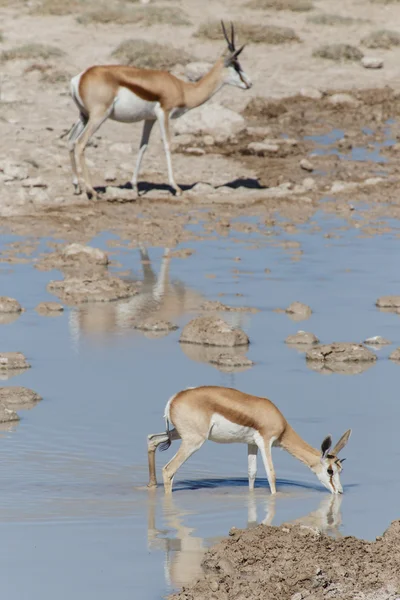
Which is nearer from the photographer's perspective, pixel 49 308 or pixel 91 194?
pixel 49 308

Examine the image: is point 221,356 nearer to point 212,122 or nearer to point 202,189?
point 202,189

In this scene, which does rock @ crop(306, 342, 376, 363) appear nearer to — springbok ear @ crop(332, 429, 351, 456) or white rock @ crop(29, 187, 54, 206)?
springbok ear @ crop(332, 429, 351, 456)

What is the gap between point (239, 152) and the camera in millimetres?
23094

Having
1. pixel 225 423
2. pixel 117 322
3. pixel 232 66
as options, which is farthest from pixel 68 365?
pixel 232 66

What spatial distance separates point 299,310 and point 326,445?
17.0 feet

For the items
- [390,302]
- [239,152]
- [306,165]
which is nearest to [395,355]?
[390,302]

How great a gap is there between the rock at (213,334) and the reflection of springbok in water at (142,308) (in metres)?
0.82

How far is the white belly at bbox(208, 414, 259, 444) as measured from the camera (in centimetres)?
872

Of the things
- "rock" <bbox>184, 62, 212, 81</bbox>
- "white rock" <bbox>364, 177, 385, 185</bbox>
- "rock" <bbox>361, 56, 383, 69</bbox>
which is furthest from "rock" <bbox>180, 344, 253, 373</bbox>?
"rock" <bbox>361, 56, 383, 69</bbox>

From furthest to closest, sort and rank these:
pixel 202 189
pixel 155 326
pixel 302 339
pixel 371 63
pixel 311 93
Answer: pixel 371 63, pixel 311 93, pixel 202 189, pixel 155 326, pixel 302 339

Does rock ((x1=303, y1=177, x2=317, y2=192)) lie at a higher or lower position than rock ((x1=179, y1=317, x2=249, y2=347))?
lower

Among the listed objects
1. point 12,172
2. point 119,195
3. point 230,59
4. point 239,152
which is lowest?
point 239,152

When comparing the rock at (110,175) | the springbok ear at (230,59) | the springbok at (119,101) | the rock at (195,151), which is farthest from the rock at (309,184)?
the rock at (110,175)

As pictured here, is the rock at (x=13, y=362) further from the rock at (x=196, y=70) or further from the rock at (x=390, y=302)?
the rock at (x=196, y=70)
